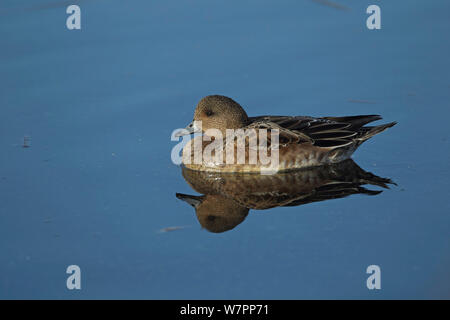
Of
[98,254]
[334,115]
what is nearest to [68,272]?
[98,254]

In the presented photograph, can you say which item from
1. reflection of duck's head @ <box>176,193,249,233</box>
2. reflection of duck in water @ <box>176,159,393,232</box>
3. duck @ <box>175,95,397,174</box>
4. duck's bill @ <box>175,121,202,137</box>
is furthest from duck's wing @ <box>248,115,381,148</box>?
reflection of duck's head @ <box>176,193,249,233</box>

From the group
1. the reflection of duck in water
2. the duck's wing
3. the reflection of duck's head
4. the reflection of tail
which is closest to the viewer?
the reflection of duck's head

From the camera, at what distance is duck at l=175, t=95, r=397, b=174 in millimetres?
8562

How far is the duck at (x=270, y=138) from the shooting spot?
8562 millimetres

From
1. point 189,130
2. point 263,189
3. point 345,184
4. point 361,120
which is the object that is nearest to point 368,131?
point 361,120

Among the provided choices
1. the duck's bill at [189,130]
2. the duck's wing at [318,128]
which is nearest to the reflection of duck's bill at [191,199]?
the duck's bill at [189,130]

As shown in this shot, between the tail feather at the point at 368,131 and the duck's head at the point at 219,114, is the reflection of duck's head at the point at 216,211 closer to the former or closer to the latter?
the duck's head at the point at 219,114

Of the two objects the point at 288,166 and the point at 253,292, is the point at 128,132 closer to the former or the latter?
the point at 288,166

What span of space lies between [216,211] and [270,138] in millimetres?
1565

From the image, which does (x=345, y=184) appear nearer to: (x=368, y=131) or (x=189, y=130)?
(x=368, y=131)

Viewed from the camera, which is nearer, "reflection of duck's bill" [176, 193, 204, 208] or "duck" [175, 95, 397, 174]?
"reflection of duck's bill" [176, 193, 204, 208]

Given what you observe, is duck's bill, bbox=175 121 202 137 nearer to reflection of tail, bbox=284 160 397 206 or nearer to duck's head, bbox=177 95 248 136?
duck's head, bbox=177 95 248 136

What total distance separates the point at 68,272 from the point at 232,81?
482cm

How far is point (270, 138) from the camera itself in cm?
860
